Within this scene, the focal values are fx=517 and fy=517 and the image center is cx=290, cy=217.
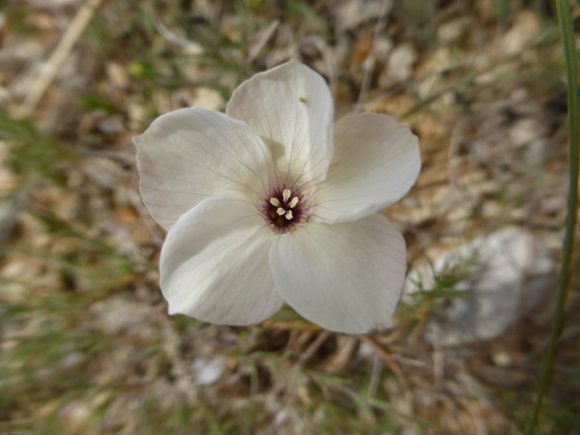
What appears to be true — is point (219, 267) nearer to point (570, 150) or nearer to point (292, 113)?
point (292, 113)

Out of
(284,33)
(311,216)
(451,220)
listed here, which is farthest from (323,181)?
(284,33)

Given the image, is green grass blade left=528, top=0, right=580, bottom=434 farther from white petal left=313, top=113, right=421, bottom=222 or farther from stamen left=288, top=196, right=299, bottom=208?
stamen left=288, top=196, right=299, bottom=208

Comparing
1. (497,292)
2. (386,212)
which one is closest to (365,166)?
(386,212)

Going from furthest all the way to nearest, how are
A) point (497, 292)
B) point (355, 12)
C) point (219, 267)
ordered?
point (355, 12) → point (497, 292) → point (219, 267)

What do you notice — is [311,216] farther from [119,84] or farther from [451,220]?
[119,84]

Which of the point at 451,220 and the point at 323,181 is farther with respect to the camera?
the point at 451,220

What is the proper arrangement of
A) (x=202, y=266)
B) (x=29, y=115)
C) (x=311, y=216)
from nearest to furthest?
1. (x=202, y=266)
2. (x=311, y=216)
3. (x=29, y=115)

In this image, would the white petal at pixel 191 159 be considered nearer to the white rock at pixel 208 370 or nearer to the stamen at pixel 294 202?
the stamen at pixel 294 202

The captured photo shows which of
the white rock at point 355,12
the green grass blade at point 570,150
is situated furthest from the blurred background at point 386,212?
the green grass blade at point 570,150
